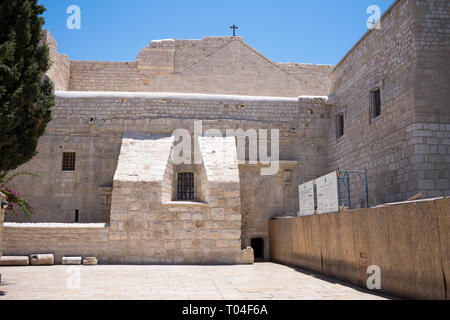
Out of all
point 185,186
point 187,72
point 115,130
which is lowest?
point 185,186

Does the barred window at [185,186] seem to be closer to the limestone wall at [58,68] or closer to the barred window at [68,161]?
the barred window at [68,161]

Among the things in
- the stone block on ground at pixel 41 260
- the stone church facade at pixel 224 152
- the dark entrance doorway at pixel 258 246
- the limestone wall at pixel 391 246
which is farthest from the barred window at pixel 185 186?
the limestone wall at pixel 391 246

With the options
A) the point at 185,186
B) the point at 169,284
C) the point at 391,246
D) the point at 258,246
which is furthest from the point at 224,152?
the point at 391,246

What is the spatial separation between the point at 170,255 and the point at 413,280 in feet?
22.9

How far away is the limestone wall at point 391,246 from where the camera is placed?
504 centimetres

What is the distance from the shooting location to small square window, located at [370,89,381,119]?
35.6ft

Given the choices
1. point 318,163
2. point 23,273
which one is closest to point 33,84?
point 23,273

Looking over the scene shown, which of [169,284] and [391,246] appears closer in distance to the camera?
[391,246]

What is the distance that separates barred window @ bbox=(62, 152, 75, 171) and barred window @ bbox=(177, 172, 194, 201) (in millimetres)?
3770

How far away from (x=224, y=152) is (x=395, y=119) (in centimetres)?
533

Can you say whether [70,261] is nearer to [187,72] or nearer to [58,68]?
[58,68]

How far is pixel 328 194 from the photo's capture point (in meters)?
8.25

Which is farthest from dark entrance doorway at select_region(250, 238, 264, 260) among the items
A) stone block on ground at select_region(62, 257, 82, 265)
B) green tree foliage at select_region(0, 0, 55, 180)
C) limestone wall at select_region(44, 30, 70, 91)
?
limestone wall at select_region(44, 30, 70, 91)

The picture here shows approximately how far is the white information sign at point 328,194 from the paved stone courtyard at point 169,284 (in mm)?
1490
